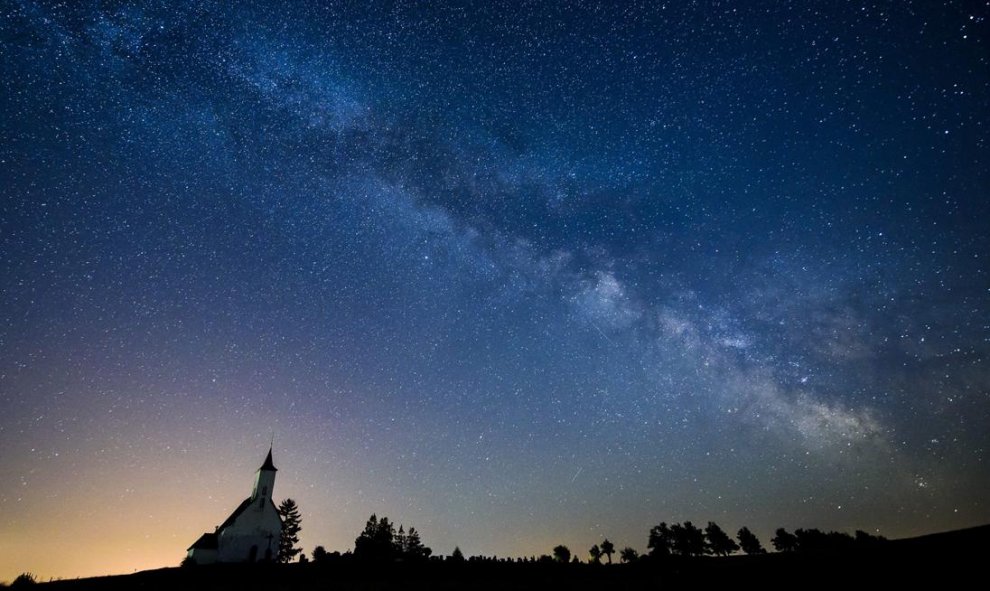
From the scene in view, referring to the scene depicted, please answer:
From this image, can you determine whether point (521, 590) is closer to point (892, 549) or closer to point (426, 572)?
point (426, 572)

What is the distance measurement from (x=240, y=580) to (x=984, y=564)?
33421mm

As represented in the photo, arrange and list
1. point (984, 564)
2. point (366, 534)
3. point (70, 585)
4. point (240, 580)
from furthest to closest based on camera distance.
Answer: point (366, 534) < point (70, 585) < point (240, 580) < point (984, 564)

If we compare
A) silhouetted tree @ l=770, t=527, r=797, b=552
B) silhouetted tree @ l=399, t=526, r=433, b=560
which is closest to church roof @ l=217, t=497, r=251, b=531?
silhouetted tree @ l=399, t=526, r=433, b=560

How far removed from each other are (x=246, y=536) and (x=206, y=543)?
17.2 feet

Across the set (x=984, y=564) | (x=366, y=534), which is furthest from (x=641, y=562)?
(x=366, y=534)

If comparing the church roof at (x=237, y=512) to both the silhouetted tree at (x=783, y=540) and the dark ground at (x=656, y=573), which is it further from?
the silhouetted tree at (x=783, y=540)

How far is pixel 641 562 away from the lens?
16406mm

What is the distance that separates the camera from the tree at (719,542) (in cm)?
9700

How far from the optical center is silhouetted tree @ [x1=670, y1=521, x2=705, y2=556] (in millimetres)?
97375

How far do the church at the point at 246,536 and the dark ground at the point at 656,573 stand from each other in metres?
20.0

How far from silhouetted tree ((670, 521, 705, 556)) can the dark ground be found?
9714cm

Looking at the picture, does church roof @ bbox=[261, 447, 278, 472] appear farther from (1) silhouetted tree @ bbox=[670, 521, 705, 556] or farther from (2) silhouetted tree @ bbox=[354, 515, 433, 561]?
(1) silhouetted tree @ bbox=[670, 521, 705, 556]

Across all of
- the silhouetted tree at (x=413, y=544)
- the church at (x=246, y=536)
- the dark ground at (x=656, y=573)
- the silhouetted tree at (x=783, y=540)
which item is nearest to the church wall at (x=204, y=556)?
the church at (x=246, y=536)

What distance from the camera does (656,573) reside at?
572 inches
